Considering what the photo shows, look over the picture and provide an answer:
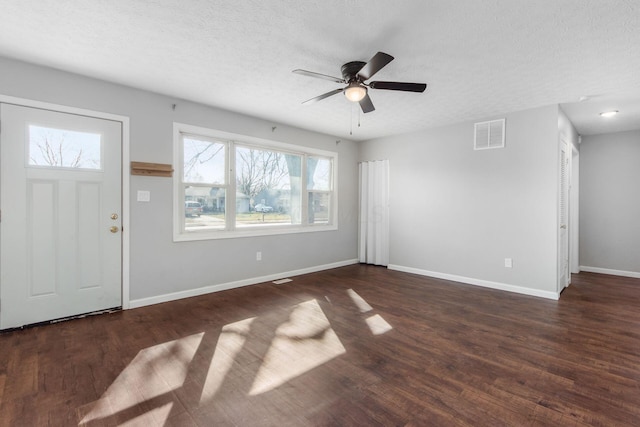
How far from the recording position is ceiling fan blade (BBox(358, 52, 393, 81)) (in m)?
2.29

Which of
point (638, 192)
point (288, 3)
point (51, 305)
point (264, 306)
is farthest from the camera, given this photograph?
point (638, 192)

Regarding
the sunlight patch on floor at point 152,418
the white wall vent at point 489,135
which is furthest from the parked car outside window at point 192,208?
the white wall vent at point 489,135

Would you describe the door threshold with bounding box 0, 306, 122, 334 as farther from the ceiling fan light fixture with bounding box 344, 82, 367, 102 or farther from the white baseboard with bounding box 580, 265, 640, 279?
the white baseboard with bounding box 580, 265, 640, 279

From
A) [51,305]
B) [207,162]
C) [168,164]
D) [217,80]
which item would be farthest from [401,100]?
[51,305]

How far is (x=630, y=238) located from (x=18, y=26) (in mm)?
8478

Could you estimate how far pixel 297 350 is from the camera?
2592 mm

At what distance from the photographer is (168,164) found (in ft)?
12.5

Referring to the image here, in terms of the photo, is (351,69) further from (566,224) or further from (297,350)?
(566,224)

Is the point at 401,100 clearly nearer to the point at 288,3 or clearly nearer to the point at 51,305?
the point at 288,3

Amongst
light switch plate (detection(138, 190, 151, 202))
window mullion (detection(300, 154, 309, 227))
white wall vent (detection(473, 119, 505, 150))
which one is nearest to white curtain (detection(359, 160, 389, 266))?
window mullion (detection(300, 154, 309, 227))

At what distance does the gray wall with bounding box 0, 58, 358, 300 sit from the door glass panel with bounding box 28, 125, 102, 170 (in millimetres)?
296

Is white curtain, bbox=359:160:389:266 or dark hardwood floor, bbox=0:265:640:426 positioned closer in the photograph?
dark hardwood floor, bbox=0:265:640:426

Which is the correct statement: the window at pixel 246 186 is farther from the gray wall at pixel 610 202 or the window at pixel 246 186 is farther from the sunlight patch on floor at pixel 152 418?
the gray wall at pixel 610 202

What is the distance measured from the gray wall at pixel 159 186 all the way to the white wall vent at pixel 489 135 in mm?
2930
